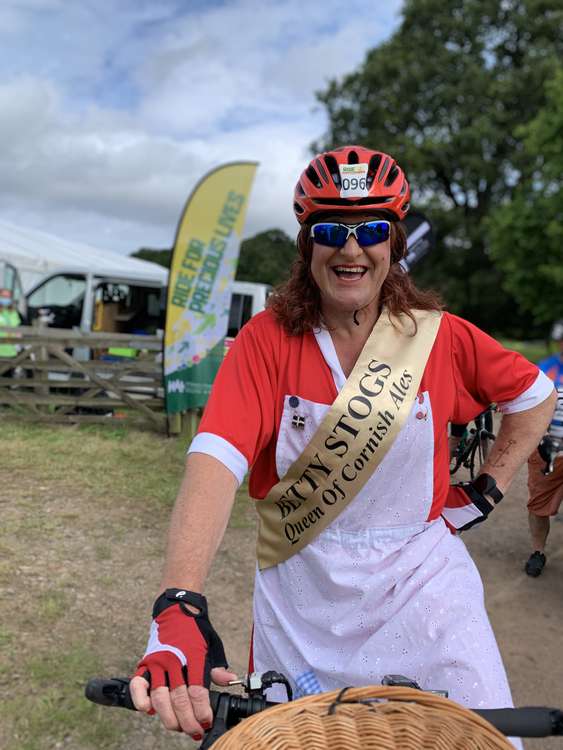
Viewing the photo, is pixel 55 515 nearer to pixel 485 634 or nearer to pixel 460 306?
pixel 485 634

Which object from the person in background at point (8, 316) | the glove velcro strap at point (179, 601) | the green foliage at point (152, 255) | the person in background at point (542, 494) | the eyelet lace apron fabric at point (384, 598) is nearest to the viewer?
the glove velcro strap at point (179, 601)

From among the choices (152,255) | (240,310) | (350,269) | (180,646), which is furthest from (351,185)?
(152,255)

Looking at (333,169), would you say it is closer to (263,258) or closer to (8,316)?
(8,316)

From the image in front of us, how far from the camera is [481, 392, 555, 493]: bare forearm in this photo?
2.14m

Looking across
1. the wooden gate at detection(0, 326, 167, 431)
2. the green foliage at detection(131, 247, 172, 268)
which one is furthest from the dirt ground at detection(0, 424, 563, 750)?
the green foliage at detection(131, 247, 172, 268)

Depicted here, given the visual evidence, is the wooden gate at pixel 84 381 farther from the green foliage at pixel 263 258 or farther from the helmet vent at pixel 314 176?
the green foliage at pixel 263 258

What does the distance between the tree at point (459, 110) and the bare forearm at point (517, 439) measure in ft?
91.8

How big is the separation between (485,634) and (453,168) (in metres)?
31.6

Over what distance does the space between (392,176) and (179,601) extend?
1.29 m

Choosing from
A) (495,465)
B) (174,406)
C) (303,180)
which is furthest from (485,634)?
(174,406)

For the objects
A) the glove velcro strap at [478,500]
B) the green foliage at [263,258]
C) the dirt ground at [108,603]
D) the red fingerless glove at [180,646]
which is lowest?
the dirt ground at [108,603]

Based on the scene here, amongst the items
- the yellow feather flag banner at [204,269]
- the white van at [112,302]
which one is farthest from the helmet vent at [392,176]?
the white van at [112,302]

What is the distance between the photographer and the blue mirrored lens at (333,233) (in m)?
1.90

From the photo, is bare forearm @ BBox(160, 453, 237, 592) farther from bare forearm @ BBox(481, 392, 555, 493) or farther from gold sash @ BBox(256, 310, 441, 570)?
bare forearm @ BBox(481, 392, 555, 493)
